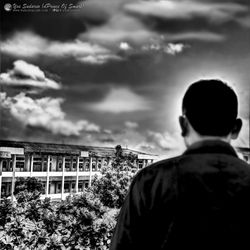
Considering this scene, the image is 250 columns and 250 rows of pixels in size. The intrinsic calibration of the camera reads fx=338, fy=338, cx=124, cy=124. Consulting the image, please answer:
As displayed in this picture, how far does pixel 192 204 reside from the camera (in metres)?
0.60

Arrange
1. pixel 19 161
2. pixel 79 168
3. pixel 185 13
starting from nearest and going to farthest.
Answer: pixel 185 13 < pixel 19 161 < pixel 79 168

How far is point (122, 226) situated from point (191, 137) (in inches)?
8.4

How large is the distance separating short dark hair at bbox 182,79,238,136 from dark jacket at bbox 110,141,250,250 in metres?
0.06

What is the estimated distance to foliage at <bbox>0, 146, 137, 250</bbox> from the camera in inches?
101

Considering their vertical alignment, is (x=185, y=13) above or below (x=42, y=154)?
above

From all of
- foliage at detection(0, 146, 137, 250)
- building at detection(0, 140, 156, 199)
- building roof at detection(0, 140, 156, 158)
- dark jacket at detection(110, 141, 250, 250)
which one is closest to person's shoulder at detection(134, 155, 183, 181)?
dark jacket at detection(110, 141, 250, 250)

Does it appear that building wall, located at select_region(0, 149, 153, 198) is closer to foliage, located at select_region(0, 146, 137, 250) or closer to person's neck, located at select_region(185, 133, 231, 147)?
foliage, located at select_region(0, 146, 137, 250)

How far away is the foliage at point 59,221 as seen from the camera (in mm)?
2576

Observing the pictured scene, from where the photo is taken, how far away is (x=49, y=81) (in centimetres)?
323

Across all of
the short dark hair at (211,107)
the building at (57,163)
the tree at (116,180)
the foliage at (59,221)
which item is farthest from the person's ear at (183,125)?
the building at (57,163)

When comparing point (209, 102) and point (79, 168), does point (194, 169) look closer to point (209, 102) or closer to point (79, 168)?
point (209, 102)

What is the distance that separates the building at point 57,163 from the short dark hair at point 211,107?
2.62 m

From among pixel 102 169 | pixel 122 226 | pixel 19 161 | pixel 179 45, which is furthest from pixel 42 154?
pixel 122 226

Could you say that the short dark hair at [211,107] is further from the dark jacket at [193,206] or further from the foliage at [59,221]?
the foliage at [59,221]
